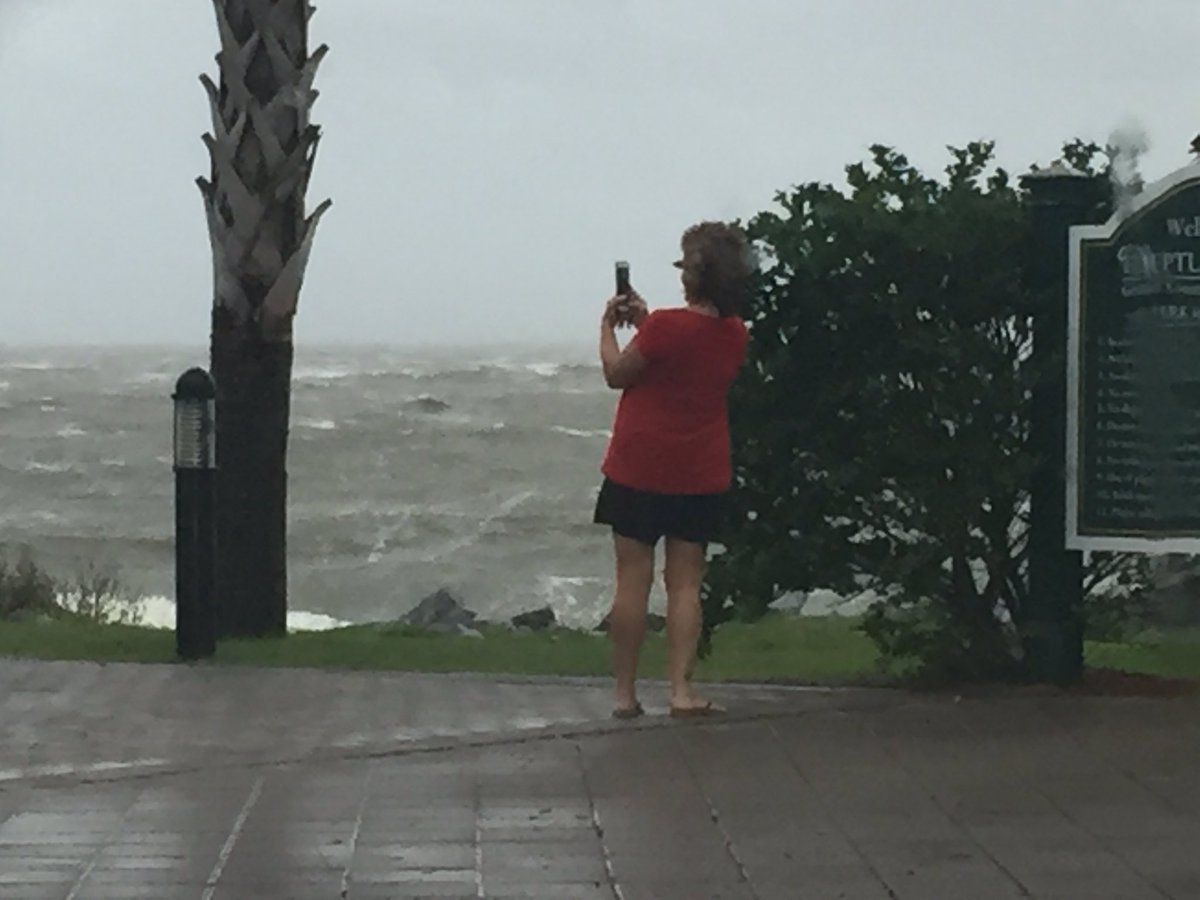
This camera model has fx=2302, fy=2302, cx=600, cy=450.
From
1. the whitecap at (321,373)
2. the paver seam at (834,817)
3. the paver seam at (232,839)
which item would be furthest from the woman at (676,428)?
the whitecap at (321,373)

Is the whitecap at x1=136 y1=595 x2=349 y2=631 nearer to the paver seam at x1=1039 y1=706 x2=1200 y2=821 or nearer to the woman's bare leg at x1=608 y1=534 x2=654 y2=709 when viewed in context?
the woman's bare leg at x1=608 y1=534 x2=654 y2=709

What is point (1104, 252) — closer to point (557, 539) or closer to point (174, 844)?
point (174, 844)

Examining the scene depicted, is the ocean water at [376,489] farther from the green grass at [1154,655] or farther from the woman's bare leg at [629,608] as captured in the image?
the woman's bare leg at [629,608]

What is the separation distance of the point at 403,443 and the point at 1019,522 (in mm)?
36560

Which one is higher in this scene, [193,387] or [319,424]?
[193,387]

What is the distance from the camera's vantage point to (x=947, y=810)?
21.9 feet

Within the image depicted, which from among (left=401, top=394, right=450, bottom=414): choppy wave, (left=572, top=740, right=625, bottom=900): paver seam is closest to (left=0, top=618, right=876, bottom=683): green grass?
(left=572, top=740, right=625, bottom=900): paver seam

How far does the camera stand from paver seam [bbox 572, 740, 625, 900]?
5.79 meters

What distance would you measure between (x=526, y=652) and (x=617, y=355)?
2.95 meters

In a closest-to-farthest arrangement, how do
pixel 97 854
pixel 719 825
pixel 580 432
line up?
pixel 97 854, pixel 719 825, pixel 580 432

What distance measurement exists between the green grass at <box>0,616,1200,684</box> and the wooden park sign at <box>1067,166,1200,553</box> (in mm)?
901

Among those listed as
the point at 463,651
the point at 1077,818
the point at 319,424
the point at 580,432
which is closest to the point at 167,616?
the point at 463,651

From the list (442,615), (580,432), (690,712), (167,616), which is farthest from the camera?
(580,432)

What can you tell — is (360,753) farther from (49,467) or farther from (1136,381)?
(49,467)
